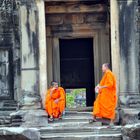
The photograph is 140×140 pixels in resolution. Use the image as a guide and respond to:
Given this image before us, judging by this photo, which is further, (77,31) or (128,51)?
(77,31)

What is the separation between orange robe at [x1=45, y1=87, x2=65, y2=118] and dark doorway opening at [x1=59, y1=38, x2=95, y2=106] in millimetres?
3164

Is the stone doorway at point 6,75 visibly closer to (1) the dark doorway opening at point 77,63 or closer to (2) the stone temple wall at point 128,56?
(1) the dark doorway opening at point 77,63

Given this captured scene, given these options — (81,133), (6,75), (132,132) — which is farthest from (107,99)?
(6,75)

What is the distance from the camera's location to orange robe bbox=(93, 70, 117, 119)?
14070mm

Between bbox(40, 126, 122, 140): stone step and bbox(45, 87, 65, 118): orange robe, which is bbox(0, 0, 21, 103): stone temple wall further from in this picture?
bbox(40, 126, 122, 140): stone step

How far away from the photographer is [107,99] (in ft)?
46.5

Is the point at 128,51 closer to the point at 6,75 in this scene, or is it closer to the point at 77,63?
the point at 6,75

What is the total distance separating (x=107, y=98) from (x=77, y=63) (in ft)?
16.3

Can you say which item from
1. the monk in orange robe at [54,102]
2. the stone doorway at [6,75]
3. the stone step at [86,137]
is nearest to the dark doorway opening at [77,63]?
the stone doorway at [6,75]

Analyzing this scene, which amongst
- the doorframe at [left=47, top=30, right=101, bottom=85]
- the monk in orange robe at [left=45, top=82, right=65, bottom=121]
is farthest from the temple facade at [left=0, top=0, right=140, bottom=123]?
the monk in orange robe at [left=45, top=82, right=65, bottom=121]

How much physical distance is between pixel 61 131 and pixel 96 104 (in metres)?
1.34

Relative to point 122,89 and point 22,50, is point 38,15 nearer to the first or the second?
point 22,50

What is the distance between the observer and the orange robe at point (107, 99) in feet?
46.2

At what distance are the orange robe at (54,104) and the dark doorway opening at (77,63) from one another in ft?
10.4
